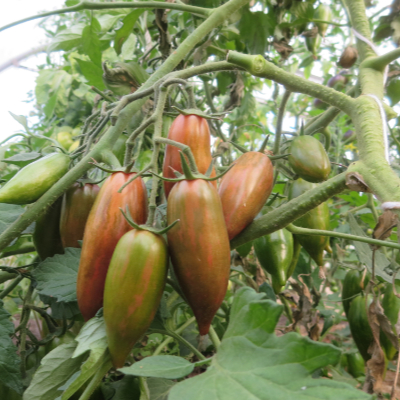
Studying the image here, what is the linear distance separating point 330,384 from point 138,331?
23cm

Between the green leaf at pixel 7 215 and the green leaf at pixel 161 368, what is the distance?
39cm

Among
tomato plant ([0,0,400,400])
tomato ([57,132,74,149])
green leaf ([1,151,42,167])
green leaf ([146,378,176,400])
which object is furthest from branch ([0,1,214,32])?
tomato ([57,132,74,149])

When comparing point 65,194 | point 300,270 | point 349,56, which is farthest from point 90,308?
point 349,56

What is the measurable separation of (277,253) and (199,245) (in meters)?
0.27

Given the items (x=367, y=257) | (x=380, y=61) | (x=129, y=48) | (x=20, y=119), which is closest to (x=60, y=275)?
(x=20, y=119)

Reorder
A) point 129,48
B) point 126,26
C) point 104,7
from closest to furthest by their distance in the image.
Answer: point 104,7
point 126,26
point 129,48

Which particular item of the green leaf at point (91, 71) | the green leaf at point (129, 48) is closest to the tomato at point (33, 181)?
the green leaf at point (91, 71)

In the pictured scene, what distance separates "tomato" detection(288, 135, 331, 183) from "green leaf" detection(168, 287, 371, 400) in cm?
34

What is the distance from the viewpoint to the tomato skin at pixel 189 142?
23.1 inches

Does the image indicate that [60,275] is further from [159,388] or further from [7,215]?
[159,388]

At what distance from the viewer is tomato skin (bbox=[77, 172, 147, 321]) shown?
50 cm

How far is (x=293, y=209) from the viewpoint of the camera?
53 cm

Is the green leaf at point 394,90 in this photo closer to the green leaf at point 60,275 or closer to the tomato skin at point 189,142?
the tomato skin at point 189,142

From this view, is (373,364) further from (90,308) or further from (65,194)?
(65,194)
